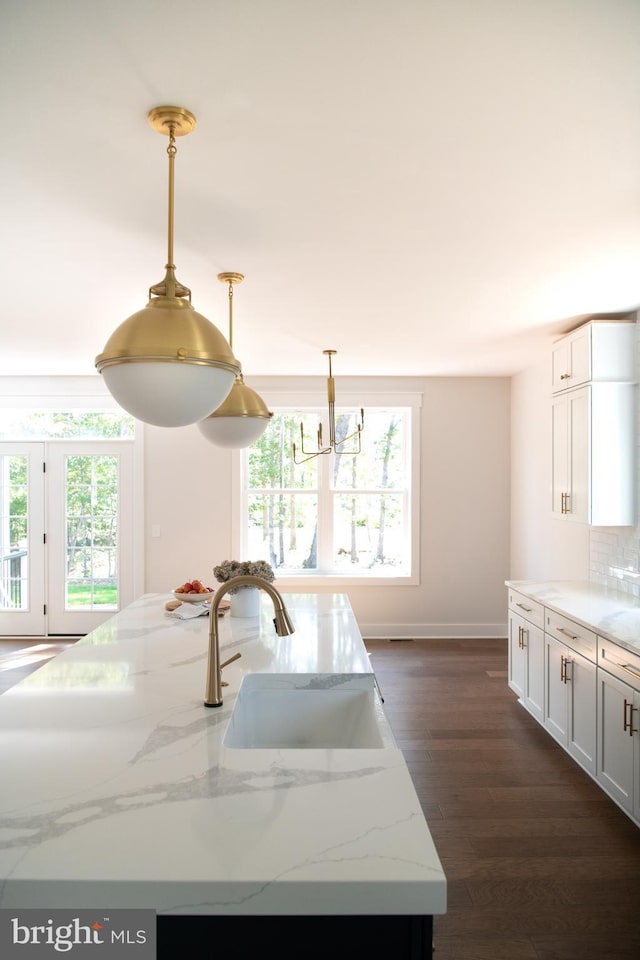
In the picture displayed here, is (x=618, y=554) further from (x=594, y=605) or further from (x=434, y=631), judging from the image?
(x=434, y=631)

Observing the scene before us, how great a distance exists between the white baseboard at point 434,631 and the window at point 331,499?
513mm

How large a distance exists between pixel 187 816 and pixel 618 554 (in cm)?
347

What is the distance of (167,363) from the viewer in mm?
1356

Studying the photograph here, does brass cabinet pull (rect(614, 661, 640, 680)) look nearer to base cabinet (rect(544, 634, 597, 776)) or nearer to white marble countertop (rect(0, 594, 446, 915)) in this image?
base cabinet (rect(544, 634, 597, 776))

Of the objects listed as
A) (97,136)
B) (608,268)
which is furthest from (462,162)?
(608,268)

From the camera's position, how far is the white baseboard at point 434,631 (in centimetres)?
586

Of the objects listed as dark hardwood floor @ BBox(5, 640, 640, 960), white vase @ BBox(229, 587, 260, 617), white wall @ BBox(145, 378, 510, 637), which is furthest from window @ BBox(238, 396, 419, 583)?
white vase @ BBox(229, 587, 260, 617)

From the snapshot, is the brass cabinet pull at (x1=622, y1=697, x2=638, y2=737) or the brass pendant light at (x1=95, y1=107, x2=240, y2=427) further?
the brass cabinet pull at (x1=622, y1=697, x2=638, y2=737)

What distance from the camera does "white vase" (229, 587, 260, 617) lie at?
298cm

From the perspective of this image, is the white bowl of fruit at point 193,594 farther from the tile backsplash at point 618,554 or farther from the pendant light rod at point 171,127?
the tile backsplash at point 618,554

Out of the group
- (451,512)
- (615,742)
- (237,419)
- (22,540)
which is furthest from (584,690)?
(22,540)

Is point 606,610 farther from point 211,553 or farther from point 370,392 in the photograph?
point 211,553

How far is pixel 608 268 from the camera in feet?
9.55

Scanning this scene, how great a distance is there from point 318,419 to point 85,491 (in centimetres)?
241
